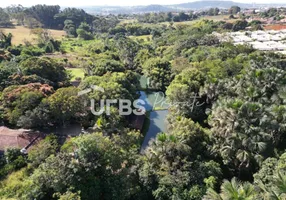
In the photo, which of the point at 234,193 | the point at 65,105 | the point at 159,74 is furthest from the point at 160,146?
the point at 159,74

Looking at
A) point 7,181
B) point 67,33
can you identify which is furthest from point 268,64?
point 67,33

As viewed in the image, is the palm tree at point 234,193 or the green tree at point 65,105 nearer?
the palm tree at point 234,193

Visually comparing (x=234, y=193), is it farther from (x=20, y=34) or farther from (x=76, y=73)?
(x=20, y=34)

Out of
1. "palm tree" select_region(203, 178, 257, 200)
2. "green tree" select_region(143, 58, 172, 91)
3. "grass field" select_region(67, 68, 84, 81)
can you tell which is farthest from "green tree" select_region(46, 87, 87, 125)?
"grass field" select_region(67, 68, 84, 81)

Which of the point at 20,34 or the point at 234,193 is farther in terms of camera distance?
the point at 20,34

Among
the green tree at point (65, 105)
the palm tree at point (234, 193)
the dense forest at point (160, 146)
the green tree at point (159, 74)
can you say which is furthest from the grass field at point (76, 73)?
the palm tree at point (234, 193)

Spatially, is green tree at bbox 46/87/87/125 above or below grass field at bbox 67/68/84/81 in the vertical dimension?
above

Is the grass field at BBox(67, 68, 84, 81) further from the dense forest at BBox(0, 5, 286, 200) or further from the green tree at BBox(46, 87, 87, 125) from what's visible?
the green tree at BBox(46, 87, 87, 125)

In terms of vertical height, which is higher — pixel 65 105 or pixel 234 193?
pixel 234 193

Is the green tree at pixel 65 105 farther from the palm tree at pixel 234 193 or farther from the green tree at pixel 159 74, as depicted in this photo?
the palm tree at pixel 234 193

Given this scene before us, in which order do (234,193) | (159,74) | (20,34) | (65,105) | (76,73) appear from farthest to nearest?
(20,34) → (76,73) → (159,74) → (65,105) → (234,193)

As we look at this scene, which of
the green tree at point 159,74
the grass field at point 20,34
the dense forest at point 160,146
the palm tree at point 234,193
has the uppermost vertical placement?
the palm tree at point 234,193
